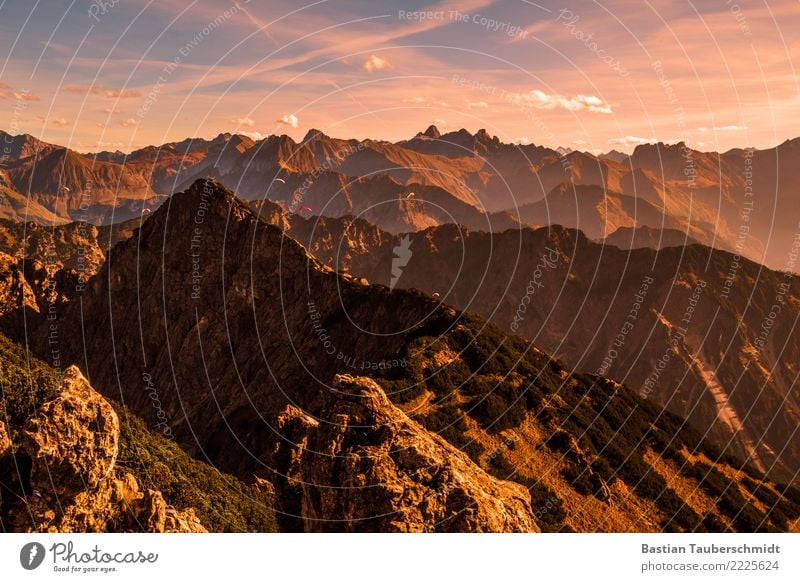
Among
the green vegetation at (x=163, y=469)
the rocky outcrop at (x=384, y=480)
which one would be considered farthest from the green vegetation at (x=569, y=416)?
the green vegetation at (x=163, y=469)

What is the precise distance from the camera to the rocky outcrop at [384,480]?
43.2 m

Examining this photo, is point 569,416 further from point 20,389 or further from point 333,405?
point 20,389

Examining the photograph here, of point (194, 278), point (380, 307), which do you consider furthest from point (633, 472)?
point (194, 278)

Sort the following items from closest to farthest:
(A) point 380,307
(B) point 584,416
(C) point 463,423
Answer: (C) point 463,423 < (B) point 584,416 < (A) point 380,307

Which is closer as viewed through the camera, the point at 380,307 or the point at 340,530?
the point at 340,530

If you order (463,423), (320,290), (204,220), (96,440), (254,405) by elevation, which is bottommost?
(254,405)

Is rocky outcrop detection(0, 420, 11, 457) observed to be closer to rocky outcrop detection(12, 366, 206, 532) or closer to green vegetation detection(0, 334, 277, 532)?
green vegetation detection(0, 334, 277, 532)

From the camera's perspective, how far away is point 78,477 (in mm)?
34656

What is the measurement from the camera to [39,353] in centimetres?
14775

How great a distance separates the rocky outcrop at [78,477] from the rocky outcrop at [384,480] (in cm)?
1234

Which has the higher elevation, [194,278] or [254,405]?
[194,278]

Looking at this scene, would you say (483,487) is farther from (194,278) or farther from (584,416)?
(194,278)

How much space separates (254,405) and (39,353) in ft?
238
